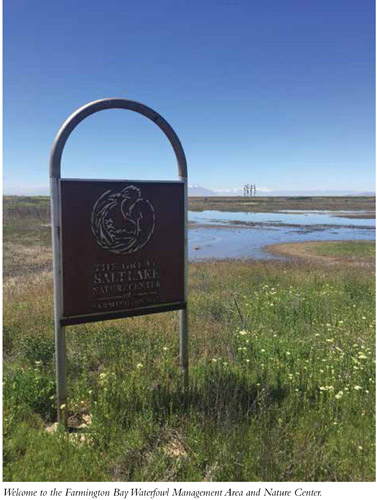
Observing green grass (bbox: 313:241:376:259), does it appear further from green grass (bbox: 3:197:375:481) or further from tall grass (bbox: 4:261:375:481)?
tall grass (bbox: 4:261:375:481)

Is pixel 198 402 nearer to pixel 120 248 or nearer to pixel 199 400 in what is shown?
pixel 199 400

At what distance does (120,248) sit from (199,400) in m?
1.78

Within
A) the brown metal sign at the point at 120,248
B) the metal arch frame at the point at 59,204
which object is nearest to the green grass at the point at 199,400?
the metal arch frame at the point at 59,204

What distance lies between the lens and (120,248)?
13.8 feet

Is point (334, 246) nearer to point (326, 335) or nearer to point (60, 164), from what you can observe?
point (326, 335)

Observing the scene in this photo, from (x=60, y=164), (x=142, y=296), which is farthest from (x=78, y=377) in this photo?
(x=60, y=164)

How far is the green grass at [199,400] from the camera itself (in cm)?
321

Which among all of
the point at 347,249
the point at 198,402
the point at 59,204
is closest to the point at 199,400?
the point at 198,402

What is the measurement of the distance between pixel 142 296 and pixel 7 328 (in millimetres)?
3690

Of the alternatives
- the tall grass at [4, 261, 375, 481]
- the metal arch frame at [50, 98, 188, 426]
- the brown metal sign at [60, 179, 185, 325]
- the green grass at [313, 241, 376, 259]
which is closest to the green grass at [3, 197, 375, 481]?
the tall grass at [4, 261, 375, 481]

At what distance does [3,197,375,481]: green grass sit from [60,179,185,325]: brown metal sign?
94cm

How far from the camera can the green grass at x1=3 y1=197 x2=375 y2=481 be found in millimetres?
3209

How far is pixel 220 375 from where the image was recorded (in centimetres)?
457

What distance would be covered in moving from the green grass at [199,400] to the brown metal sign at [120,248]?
94cm
